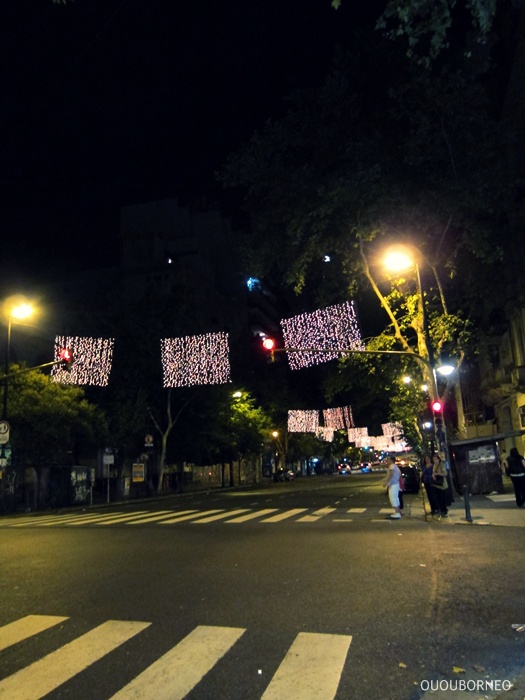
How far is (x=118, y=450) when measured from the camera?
44.5 meters

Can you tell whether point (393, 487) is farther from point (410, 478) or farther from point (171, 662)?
point (410, 478)

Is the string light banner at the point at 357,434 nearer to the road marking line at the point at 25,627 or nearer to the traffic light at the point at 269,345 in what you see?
the traffic light at the point at 269,345

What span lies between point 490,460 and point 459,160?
40.3 feet

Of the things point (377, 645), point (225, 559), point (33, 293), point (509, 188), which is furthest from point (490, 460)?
point (33, 293)

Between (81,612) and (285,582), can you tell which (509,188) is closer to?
(285,582)

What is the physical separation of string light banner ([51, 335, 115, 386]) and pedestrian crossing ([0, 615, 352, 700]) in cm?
2552

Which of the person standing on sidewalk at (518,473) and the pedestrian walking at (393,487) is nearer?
the pedestrian walking at (393,487)

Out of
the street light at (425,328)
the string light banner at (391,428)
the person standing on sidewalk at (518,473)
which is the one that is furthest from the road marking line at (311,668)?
the string light banner at (391,428)

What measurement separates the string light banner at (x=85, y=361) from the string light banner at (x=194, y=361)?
3.55 m

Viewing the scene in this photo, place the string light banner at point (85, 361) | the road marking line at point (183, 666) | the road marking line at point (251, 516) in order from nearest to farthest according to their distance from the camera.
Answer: the road marking line at point (183, 666)
the road marking line at point (251, 516)
the string light banner at point (85, 361)

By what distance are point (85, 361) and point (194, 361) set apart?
20.7 ft

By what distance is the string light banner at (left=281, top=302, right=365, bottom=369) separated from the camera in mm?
27250

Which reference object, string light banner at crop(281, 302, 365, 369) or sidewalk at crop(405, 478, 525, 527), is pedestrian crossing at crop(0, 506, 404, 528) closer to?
sidewalk at crop(405, 478, 525, 527)

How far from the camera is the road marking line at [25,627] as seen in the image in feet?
19.5
